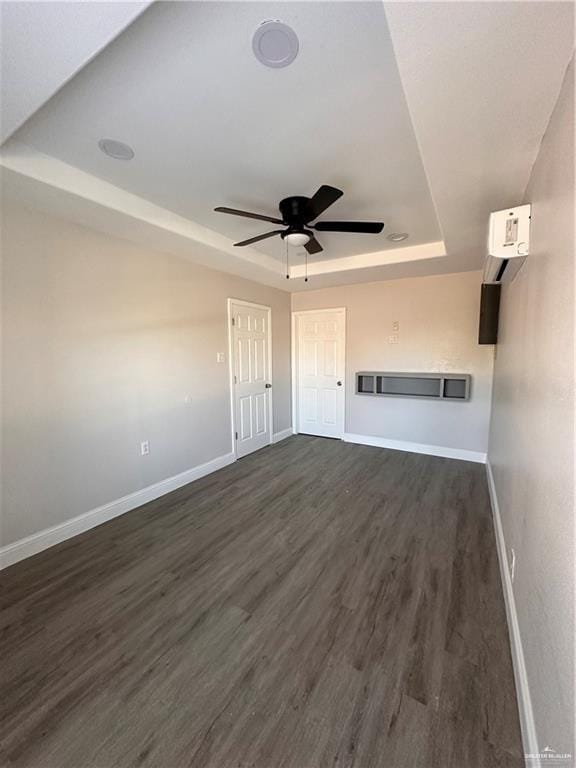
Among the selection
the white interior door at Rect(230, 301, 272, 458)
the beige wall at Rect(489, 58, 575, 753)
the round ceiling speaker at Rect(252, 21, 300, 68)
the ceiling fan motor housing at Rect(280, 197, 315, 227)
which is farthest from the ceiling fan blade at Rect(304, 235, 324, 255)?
the white interior door at Rect(230, 301, 272, 458)

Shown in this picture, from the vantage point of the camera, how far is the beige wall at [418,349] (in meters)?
3.91

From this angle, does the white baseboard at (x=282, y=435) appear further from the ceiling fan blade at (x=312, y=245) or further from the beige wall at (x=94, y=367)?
the ceiling fan blade at (x=312, y=245)

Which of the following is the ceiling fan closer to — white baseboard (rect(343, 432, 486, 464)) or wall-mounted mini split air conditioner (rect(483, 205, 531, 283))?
wall-mounted mini split air conditioner (rect(483, 205, 531, 283))

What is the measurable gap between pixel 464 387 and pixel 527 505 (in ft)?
9.37

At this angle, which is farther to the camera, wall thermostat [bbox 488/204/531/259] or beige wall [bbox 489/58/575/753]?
wall thermostat [bbox 488/204/531/259]

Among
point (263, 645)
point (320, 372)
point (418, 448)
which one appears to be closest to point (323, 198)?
point (263, 645)

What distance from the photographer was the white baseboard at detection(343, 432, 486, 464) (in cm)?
399

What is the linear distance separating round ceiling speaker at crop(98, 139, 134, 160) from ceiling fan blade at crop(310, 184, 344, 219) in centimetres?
113

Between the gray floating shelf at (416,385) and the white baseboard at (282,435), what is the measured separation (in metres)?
1.33

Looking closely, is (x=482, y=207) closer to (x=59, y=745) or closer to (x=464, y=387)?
(x=464, y=387)

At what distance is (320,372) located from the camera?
5.07m

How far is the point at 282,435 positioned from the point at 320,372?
1190 millimetres

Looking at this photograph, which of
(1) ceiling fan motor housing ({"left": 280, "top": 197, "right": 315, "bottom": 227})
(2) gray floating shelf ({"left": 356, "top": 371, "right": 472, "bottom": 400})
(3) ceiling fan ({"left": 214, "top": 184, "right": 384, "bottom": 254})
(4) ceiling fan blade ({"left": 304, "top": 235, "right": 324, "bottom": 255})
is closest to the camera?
(3) ceiling fan ({"left": 214, "top": 184, "right": 384, "bottom": 254})

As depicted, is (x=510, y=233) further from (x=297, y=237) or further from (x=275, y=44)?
(x=275, y=44)
